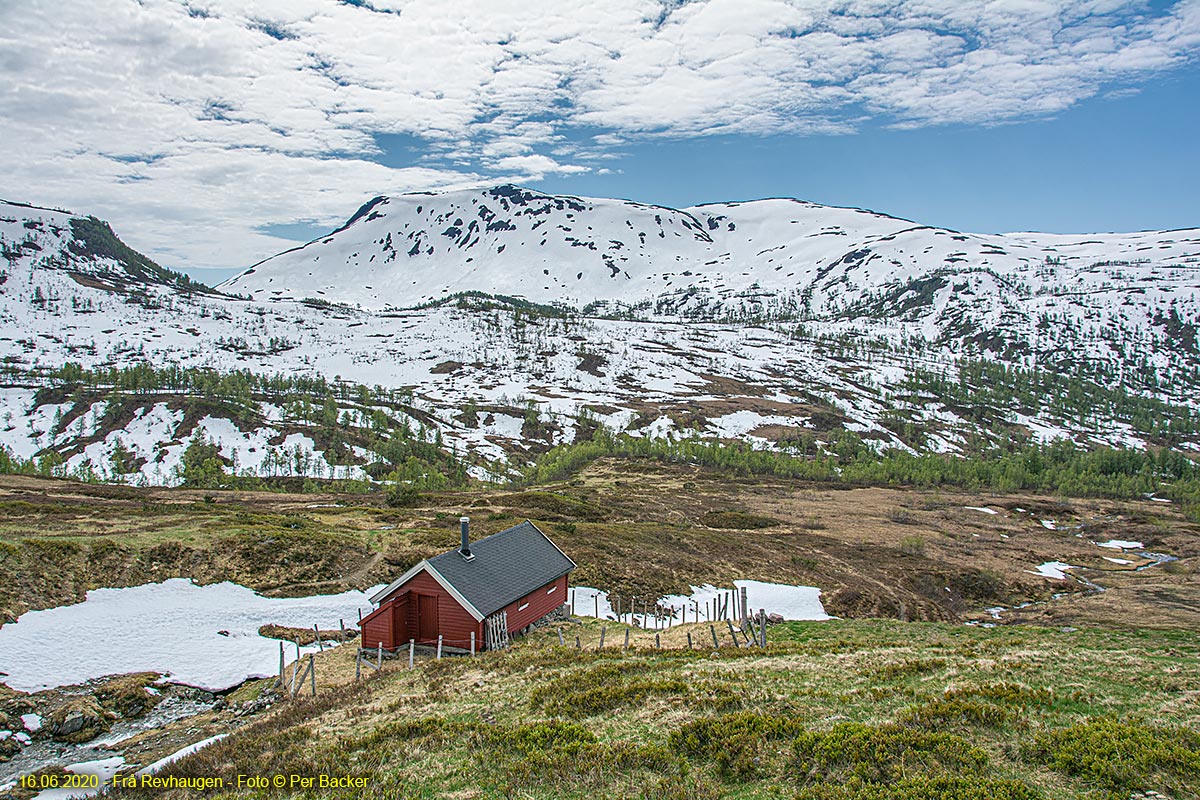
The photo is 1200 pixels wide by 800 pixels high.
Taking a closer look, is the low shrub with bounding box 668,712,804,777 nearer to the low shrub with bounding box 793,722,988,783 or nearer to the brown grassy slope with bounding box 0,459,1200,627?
the low shrub with bounding box 793,722,988,783

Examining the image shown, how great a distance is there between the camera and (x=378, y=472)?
A: 395 feet

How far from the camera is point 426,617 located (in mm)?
30766

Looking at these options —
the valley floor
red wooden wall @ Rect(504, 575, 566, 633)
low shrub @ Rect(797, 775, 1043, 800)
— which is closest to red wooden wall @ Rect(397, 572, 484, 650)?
red wooden wall @ Rect(504, 575, 566, 633)

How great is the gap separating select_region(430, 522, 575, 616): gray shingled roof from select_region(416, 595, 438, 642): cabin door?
1803 millimetres

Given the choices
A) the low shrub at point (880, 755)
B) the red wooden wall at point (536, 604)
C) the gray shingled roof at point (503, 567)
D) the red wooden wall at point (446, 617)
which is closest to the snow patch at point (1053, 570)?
the red wooden wall at point (536, 604)

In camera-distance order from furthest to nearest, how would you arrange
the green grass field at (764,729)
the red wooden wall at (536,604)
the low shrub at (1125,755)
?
1. the red wooden wall at (536,604)
2. the green grass field at (764,729)
3. the low shrub at (1125,755)

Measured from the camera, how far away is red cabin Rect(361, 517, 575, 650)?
2980 cm

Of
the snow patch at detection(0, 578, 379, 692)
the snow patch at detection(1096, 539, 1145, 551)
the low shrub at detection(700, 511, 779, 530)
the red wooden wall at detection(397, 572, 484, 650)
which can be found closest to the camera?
the snow patch at detection(0, 578, 379, 692)

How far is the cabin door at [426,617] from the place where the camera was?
1199 inches

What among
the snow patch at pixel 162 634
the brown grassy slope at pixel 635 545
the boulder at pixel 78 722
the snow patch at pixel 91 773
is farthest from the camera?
the brown grassy slope at pixel 635 545

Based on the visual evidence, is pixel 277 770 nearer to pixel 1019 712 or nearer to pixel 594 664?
pixel 594 664

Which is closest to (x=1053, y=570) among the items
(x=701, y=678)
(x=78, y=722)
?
(x=701, y=678)

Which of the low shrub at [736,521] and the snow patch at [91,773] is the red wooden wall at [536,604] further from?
the low shrub at [736,521]

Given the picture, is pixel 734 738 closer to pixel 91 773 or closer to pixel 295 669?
pixel 91 773
